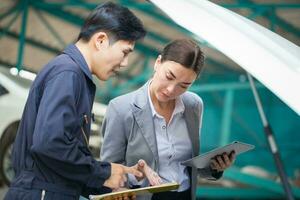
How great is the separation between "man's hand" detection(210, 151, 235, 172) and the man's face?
A: 0.65 metres

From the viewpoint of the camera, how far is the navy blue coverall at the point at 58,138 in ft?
4.39

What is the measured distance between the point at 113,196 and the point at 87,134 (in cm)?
22

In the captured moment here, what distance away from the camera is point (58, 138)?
1.32m

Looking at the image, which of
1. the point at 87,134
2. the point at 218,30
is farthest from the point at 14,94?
the point at 218,30

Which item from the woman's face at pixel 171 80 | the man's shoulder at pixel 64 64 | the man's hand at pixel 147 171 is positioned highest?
the man's shoulder at pixel 64 64

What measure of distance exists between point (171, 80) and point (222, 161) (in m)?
0.40

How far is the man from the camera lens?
1347 millimetres

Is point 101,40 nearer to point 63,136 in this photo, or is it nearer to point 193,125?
point 63,136

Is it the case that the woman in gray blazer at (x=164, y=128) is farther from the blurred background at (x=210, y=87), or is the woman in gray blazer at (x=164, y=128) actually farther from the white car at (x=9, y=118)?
the blurred background at (x=210, y=87)

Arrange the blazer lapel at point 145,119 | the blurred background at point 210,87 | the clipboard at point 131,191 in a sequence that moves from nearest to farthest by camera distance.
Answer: the clipboard at point 131,191 → the blazer lapel at point 145,119 → the blurred background at point 210,87

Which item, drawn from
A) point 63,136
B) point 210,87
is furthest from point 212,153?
point 210,87

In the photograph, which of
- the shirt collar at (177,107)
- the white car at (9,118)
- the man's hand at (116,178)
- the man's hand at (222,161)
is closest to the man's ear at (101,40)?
the man's hand at (116,178)

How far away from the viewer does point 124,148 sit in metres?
1.93

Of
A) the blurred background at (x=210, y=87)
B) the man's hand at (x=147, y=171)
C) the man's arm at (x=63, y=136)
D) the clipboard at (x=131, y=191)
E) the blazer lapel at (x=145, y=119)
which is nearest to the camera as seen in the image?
the man's arm at (x=63, y=136)
